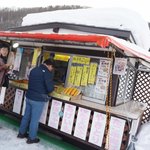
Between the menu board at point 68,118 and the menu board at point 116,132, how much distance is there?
36.5 inches

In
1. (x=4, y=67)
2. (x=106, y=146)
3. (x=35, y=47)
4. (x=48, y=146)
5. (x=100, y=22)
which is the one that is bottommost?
(x=48, y=146)

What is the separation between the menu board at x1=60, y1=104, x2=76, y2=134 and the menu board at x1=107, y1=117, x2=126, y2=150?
3.04 ft

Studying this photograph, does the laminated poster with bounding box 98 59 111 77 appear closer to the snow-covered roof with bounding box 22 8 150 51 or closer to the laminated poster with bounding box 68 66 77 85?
the laminated poster with bounding box 68 66 77 85

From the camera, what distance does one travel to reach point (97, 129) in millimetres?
5211

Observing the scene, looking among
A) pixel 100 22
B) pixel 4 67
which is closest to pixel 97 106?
pixel 4 67

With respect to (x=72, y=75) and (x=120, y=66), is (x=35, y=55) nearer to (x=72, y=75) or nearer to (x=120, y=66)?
(x=72, y=75)

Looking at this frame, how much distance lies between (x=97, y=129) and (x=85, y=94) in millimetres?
998

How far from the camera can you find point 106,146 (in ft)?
16.7

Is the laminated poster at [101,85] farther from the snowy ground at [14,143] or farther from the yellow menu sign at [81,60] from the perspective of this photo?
the snowy ground at [14,143]

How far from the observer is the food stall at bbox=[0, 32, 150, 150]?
499cm

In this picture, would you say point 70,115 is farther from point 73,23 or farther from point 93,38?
point 73,23

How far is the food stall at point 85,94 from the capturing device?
499 centimetres

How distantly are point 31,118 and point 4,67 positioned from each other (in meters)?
1.32

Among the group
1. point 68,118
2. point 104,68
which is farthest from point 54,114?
point 104,68
